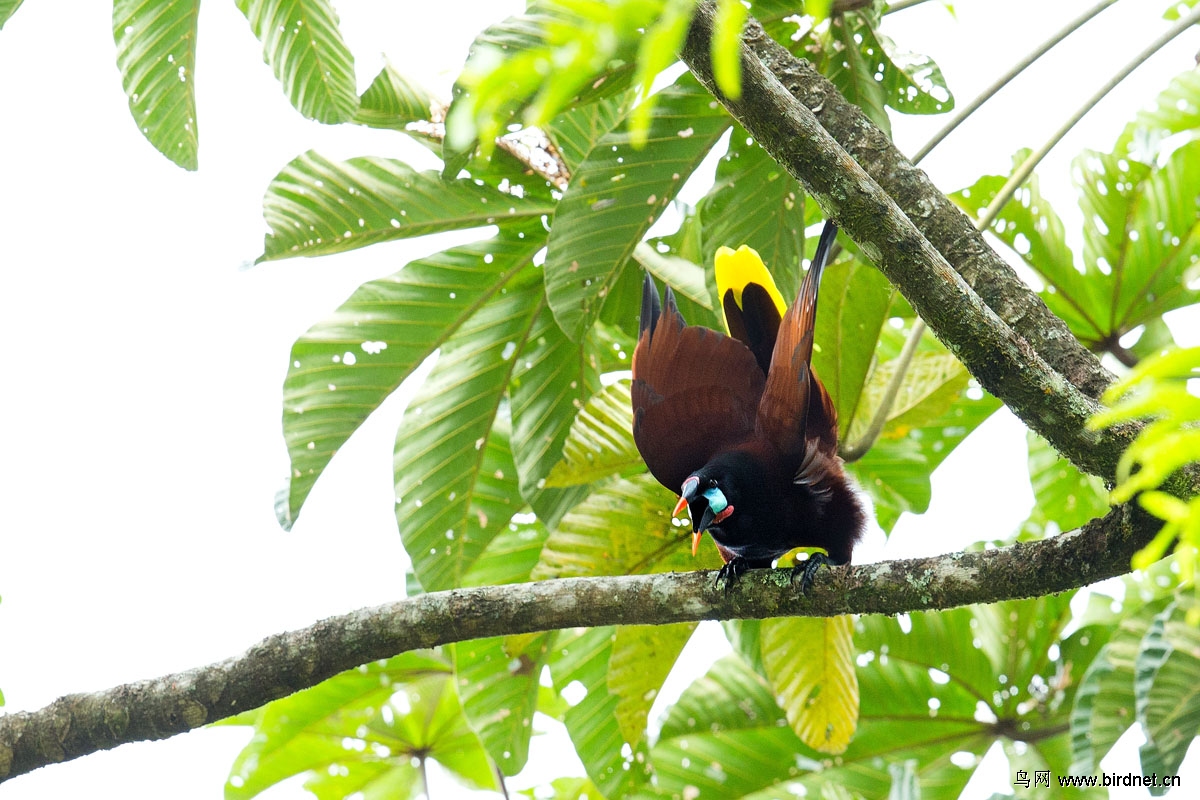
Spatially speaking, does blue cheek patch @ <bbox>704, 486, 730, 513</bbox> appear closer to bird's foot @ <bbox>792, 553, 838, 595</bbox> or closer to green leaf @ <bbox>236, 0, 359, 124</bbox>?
bird's foot @ <bbox>792, 553, 838, 595</bbox>

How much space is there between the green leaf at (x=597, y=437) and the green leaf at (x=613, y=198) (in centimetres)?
18

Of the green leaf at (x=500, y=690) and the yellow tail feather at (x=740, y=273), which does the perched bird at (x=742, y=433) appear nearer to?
the yellow tail feather at (x=740, y=273)

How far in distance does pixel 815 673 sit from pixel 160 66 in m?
2.29

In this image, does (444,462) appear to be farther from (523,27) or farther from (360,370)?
(523,27)

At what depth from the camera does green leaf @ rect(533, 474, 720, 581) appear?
2.50m

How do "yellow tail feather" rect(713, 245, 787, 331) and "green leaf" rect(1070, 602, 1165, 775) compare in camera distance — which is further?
"green leaf" rect(1070, 602, 1165, 775)

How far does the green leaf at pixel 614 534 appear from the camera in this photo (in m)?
2.50

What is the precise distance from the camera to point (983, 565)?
152 centimetres

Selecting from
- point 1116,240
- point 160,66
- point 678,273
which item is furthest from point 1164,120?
point 160,66

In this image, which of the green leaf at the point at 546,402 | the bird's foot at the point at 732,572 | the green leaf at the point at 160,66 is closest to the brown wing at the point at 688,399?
the bird's foot at the point at 732,572

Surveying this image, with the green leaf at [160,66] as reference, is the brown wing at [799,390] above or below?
below

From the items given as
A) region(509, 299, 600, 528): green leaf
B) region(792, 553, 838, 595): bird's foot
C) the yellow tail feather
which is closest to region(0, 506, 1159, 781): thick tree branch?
region(792, 553, 838, 595): bird's foot

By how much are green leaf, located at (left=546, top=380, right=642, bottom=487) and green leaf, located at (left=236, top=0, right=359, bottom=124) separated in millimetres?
982

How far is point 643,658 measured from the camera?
2498 mm
